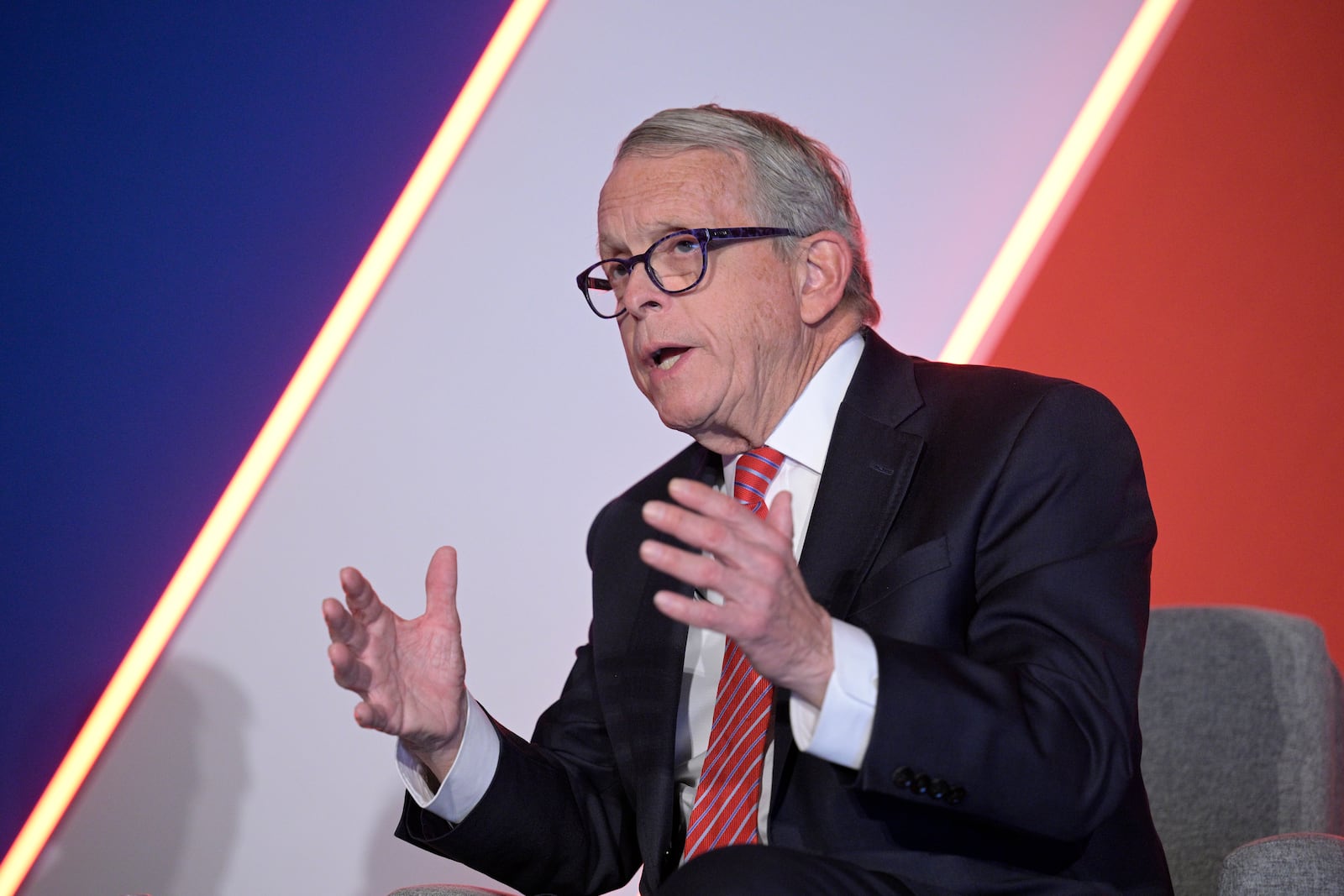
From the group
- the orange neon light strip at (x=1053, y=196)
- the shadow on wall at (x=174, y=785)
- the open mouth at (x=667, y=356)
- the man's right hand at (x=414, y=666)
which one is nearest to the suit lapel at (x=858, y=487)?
the open mouth at (x=667, y=356)

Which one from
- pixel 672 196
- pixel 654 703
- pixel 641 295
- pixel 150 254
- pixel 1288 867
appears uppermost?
pixel 672 196

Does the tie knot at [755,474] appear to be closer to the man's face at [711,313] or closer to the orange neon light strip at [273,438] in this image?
the man's face at [711,313]

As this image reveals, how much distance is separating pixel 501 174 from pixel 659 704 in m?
1.42

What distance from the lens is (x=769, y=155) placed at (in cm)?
184

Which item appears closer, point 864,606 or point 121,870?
point 864,606

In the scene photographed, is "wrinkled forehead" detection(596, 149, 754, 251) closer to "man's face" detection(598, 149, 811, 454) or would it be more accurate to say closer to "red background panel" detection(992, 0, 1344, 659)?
"man's face" detection(598, 149, 811, 454)

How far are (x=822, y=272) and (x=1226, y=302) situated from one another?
49.3 inches

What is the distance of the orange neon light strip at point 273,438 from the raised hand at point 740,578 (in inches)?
66.1

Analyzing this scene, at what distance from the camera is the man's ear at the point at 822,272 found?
1.83 meters

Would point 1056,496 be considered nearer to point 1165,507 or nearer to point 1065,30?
point 1165,507

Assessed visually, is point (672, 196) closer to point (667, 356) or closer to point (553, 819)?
point (667, 356)

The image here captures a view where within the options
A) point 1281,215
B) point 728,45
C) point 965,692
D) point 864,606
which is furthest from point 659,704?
point 1281,215

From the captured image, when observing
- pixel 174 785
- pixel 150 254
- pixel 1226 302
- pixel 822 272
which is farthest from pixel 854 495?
pixel 174 785

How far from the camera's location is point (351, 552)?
2588mm
